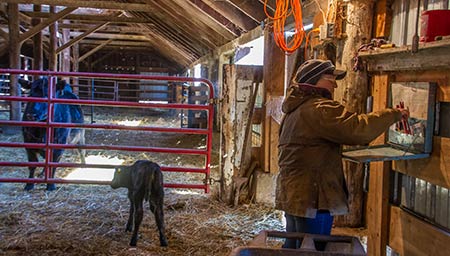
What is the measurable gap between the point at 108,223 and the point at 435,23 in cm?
322

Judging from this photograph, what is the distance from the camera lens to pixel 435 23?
7.40 feet

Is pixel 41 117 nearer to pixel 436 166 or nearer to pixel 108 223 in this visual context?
pixel 108 223

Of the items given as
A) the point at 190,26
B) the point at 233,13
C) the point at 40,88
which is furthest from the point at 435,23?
the point at 190,26

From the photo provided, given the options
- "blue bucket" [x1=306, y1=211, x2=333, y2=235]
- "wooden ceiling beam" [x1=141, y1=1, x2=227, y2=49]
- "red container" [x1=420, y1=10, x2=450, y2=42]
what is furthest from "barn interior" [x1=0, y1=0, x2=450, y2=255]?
"wooden ceiling beam" [x1=141, y1=1, x2=227, y2=49]

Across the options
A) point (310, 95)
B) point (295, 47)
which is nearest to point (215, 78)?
point (295, 47)

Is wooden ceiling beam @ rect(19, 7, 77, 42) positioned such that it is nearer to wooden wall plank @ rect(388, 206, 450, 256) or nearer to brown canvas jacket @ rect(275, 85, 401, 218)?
brown canvas jacket @ rect(275, 85, 401, 218)

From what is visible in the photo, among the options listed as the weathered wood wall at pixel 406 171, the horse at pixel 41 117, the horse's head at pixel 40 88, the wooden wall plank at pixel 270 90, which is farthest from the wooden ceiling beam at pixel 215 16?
the weathered wood wall at pixel 406 171

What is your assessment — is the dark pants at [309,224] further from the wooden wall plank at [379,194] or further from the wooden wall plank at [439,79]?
the wooden wall plank at [439,79]

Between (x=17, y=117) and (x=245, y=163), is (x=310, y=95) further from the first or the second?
(x=17, y=117)

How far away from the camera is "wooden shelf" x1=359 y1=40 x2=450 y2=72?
227cm

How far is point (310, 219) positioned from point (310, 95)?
655 millimetres

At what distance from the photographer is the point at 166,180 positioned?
6230mm

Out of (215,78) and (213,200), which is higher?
(215,78)

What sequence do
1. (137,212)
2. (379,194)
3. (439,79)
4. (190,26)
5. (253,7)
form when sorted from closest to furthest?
(439,79), (379,194), (137,212), (253,7), (190,26)
